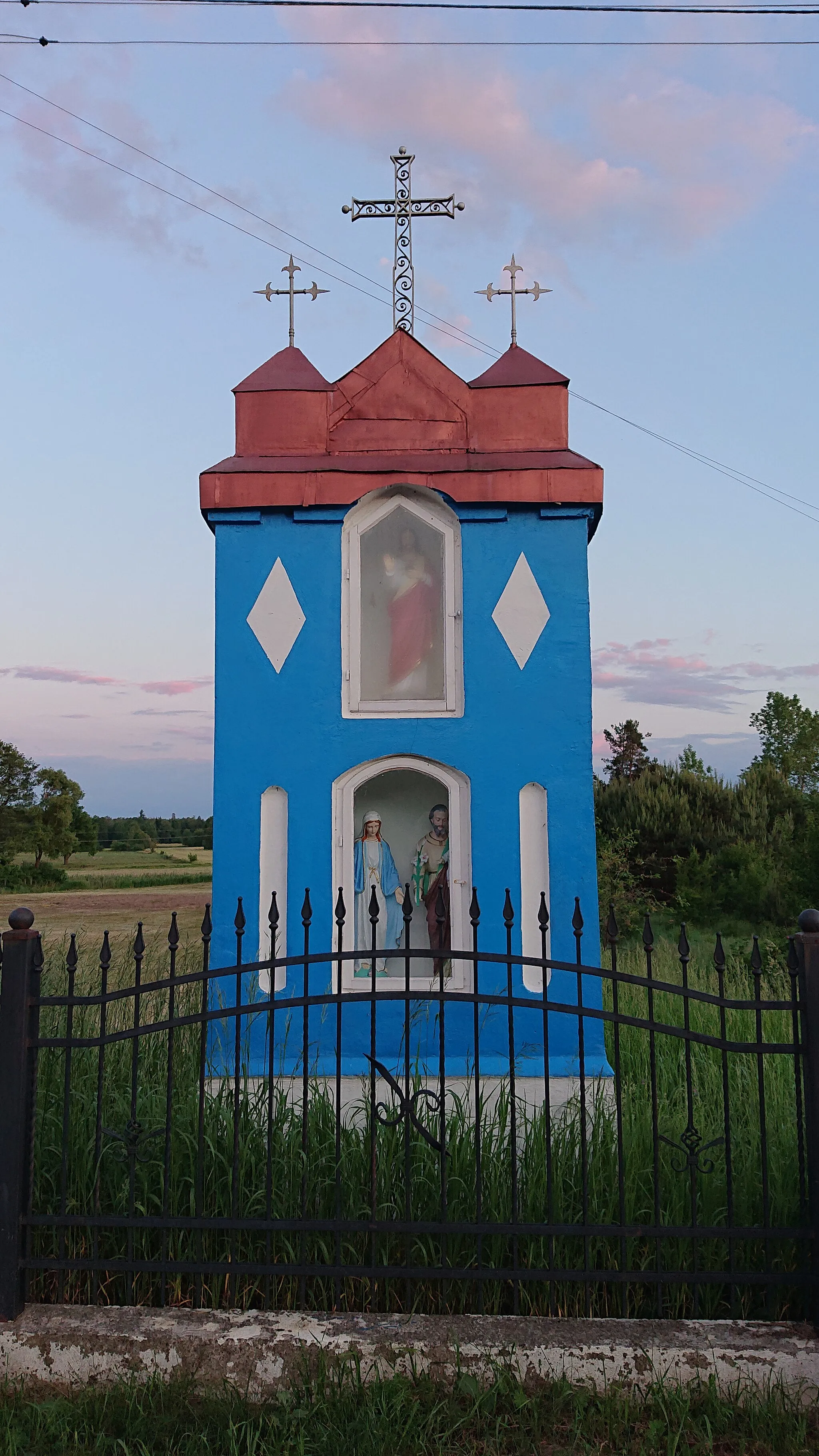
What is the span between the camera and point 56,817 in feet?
43.0

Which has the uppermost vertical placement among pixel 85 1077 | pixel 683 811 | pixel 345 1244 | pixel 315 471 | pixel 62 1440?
pixel 315 471

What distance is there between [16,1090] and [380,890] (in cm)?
252

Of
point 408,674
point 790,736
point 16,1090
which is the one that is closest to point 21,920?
point 16,1090

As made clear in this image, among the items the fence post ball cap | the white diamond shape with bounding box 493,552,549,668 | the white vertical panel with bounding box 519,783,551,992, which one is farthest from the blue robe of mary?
the fence post ball cap

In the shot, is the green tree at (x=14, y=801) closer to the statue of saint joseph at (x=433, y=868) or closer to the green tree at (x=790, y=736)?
the statue of saint joseph at (x=433, y=868)

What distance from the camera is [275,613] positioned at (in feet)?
17.5

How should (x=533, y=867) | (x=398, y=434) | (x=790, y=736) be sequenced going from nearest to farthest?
(x=533, y=867), (x=398, y=434), (x=790, y=736)

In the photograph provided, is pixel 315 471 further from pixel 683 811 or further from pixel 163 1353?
pixel 683 811

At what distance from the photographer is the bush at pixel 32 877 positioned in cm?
1164

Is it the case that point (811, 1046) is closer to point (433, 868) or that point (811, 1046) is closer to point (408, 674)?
point (433, 868)

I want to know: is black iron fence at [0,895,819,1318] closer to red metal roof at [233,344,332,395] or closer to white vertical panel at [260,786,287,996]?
white vertical panel at [260,786,287,996]

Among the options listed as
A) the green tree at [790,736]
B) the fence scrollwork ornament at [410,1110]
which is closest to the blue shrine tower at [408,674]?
the fence scrollwork ornament at [410,1110]

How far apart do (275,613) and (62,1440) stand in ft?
12.5

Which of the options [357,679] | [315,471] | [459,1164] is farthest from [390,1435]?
[315,471]
